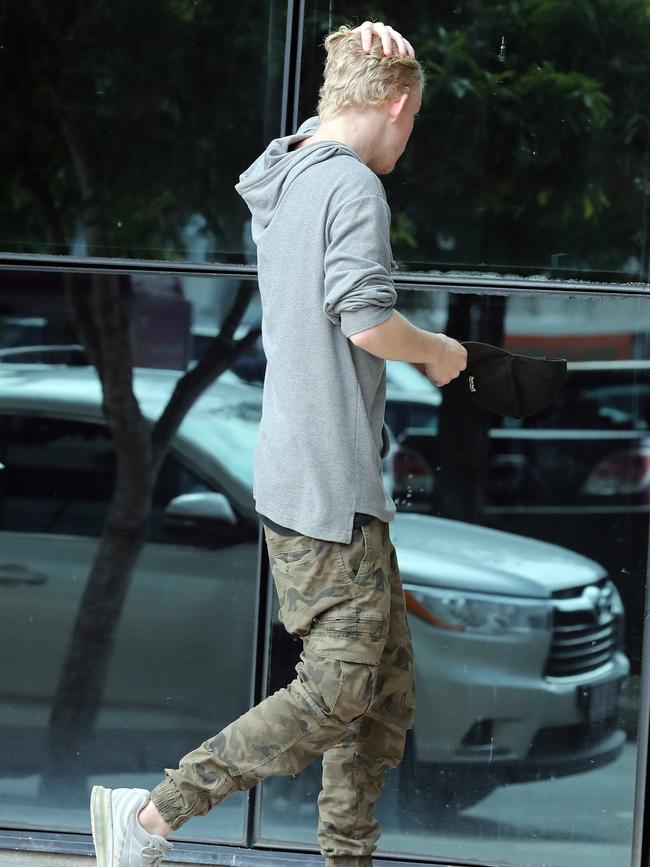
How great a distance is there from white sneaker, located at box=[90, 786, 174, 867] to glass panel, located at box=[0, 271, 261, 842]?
924 mm

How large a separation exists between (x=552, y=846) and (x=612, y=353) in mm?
1487

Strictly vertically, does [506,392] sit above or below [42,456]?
above

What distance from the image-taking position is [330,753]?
8.59 ft

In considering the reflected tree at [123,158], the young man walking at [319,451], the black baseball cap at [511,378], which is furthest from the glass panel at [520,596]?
the young man walking at [319,451]

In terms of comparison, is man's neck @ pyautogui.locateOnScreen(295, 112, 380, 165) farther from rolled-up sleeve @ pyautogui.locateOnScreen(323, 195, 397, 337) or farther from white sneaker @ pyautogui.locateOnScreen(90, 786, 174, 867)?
white sneaker @ pyautogui.locateOnScreen(90, 786, 174, 867)

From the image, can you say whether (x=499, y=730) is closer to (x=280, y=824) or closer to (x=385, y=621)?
(x=280, y=824)

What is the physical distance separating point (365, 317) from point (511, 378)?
1.48 feet

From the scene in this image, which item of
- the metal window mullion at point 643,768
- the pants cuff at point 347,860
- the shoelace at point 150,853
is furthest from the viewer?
the metal window mullion at point 643,768

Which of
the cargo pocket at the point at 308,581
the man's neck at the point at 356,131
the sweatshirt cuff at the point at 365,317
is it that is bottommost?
the cargo pocket at the point at 308,581

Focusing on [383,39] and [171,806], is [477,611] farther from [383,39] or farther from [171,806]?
[383,39]

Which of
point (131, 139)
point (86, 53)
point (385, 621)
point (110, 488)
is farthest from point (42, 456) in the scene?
point (385, 621)

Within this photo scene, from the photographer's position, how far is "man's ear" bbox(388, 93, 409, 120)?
2.31 metres

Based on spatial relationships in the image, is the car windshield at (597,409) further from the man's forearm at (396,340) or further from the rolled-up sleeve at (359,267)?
the rolled-up sleeve at (359,267)

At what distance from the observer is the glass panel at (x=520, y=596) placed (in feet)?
10.5
